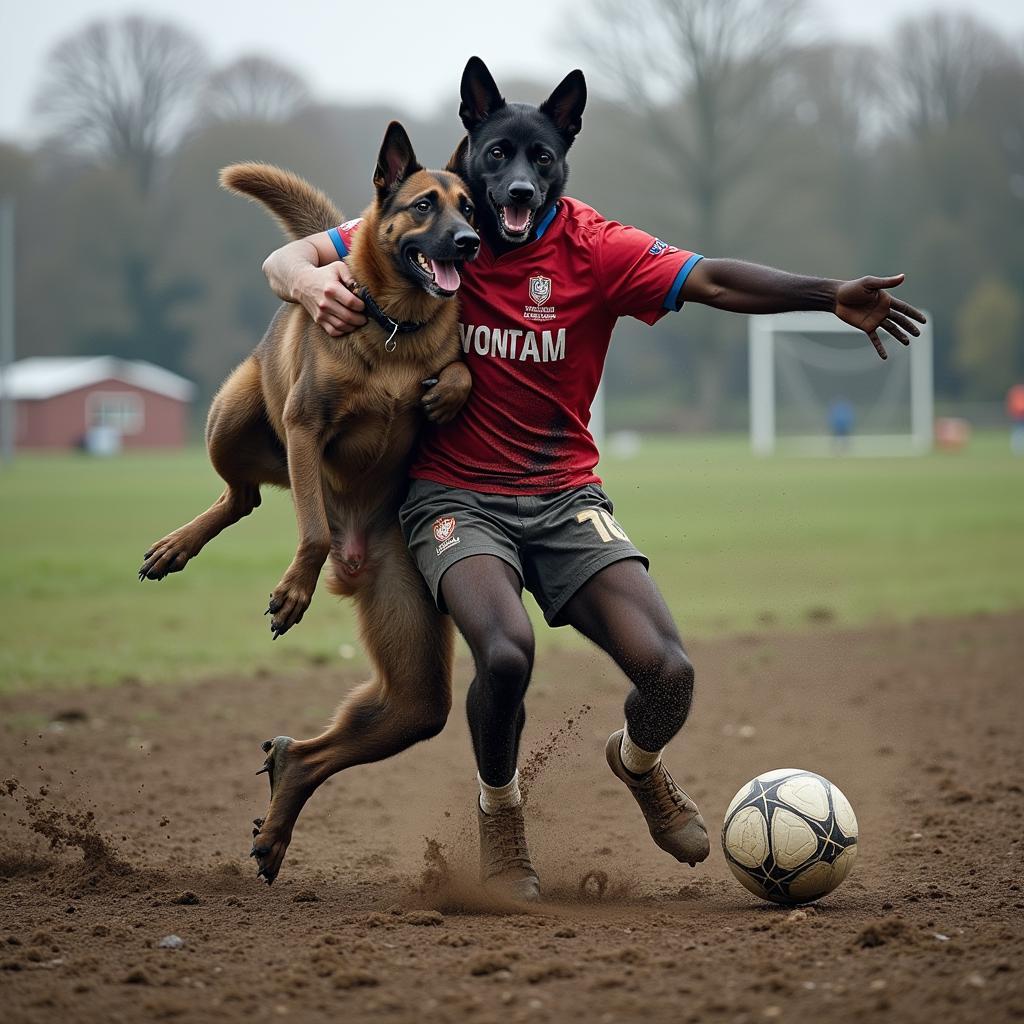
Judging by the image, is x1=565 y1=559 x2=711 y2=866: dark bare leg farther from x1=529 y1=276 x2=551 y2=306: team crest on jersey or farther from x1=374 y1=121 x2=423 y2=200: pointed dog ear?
x1=374 y1=121 x2=423 y2=200: pointed dog ear

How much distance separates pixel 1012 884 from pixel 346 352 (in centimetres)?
312

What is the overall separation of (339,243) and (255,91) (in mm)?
57343

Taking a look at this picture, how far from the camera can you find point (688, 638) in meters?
12.5

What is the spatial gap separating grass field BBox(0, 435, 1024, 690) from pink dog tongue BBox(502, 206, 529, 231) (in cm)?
146

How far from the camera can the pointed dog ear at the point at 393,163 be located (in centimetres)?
522

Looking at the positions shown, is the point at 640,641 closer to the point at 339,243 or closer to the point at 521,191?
the point at 521,191

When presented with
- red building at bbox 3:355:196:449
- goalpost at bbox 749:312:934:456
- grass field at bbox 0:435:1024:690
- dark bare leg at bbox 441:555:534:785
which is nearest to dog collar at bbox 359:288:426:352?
dark bare leg at bbox 441:555:534:785

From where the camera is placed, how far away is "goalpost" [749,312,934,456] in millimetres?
50844

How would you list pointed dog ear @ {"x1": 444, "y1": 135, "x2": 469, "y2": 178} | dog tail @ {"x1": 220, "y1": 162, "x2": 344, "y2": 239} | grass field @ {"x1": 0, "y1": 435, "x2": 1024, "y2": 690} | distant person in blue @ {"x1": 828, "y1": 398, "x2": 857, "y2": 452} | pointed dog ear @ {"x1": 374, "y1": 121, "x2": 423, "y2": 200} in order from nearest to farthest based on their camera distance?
1. pointed dog ear @ {"x1": 374, "y1": 121, "x2": 423, "y2": 200}
2. pointed dog ear @ {"x1": 444, "y1": 135, "x2": 469, "y2": 178}
3. dog tail @ {"x1": 220, "y1": 162, "x2": 344, "y2": 239}
4. grass field @ {"x1": 0, "y1": 435, "x2": 1024, "y2": 690}
5. distant person in blue @ {"x1": 828, "y1": 398, "x2": 857, "y2": 452}

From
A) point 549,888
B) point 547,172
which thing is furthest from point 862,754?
point 547,172

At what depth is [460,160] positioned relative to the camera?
5.36 m

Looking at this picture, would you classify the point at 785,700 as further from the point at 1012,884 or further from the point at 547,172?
the point at 547,172

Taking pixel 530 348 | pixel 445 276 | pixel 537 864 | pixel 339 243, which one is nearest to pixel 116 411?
pixel 339 243

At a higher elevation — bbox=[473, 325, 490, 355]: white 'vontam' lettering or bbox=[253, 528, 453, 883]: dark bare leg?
bbox=[473, 325, 490, 355]: white 'vontam' lettering
